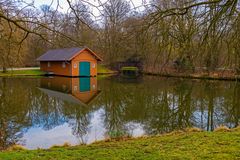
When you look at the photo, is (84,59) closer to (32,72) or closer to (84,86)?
(32,72)

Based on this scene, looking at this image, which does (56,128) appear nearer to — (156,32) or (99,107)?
(99,107)

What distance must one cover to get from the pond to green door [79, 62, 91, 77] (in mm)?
12738

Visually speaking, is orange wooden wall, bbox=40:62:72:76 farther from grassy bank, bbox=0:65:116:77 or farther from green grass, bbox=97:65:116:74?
green grass, bbox=97:65:116:74

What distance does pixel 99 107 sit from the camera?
14.6m

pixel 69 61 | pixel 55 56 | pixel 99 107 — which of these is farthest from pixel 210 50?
pixel 55 56

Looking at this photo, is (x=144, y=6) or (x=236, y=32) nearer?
(x=144, y=6)

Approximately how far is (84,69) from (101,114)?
64.8 feet

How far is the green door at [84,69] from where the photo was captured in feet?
105

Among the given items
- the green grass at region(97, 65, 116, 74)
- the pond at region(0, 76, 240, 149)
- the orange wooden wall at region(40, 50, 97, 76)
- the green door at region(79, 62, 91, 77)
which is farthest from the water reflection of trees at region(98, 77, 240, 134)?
the green grass at region(97, 65, 116, 74)

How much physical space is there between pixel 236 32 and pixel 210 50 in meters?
0.42

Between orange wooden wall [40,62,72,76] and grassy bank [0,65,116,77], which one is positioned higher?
orange wooden wall [40,62,72,76]

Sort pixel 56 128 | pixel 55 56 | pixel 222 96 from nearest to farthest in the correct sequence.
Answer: pixel 56 128 < pixel 222 96 < pixel 55 56

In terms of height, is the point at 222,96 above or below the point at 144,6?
below

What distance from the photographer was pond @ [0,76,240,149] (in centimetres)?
960
